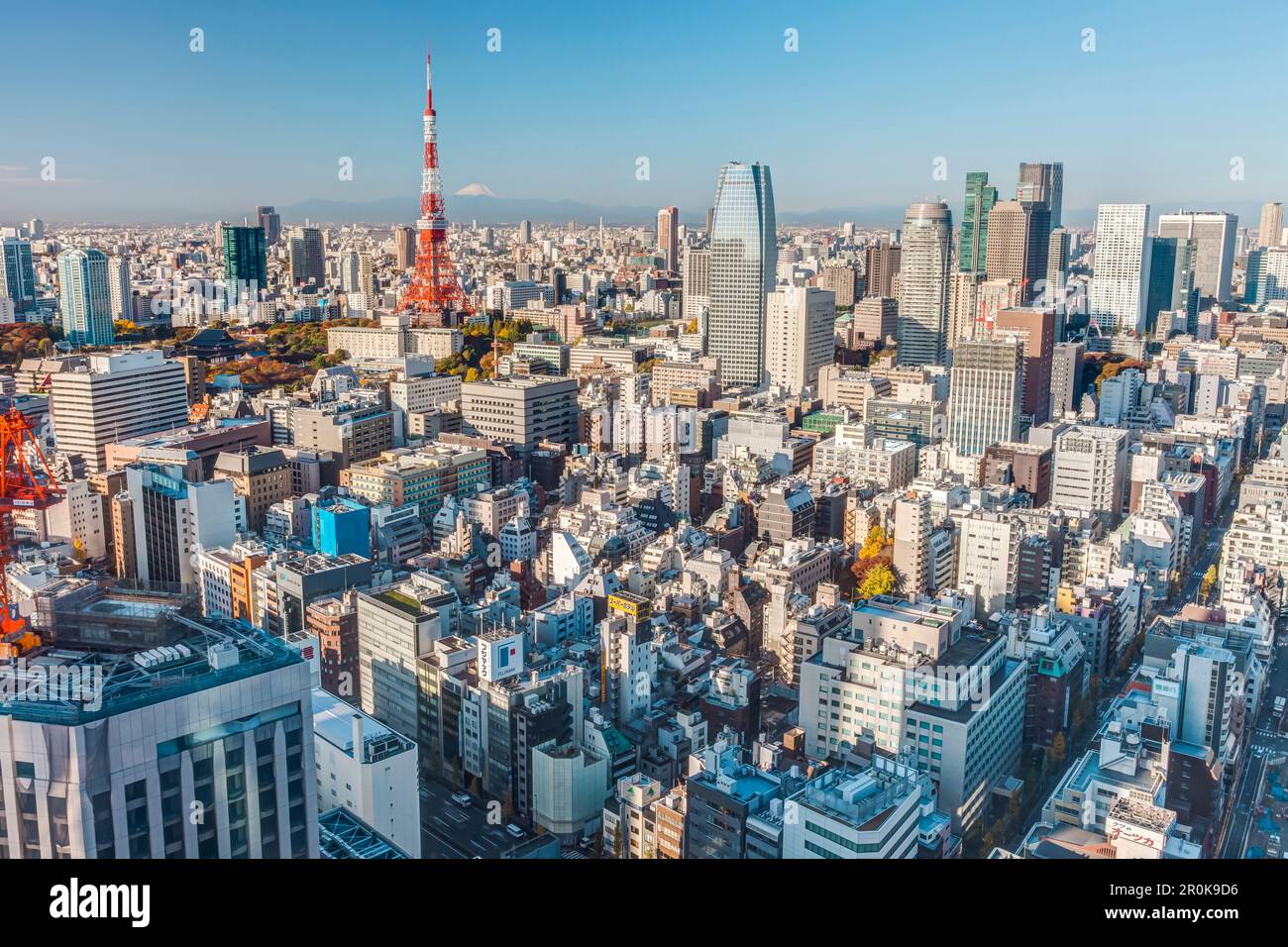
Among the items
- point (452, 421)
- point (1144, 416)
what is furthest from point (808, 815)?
point (1144, 416)

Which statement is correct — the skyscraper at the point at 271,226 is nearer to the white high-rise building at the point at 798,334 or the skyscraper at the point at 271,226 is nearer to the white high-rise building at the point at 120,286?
the white high-rise building at the point at 120,286

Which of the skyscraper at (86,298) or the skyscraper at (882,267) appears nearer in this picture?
the skyscraper at (86,298)

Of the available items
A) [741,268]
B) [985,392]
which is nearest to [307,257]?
[741,268]

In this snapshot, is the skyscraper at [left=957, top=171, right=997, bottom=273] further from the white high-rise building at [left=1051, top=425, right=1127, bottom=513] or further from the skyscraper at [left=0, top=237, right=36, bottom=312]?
the skyscraper at [left=0, top=237, right=36, bottom=312]

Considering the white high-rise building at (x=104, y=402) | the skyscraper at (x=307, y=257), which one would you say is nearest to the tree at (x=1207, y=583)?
the white high-rise building at (x=104, y=402)

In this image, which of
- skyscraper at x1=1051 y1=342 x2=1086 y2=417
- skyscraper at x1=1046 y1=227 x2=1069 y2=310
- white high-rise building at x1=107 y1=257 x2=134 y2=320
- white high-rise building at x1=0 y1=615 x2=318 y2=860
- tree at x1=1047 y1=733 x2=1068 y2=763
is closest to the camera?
white high-rise building at x1=0 y1=615 x2=318 y2=860

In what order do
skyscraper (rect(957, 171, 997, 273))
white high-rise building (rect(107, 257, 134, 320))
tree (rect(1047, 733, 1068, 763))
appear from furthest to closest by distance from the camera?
skyscraper (rect(957, 171, 997, 273)) < white high-rise building (rect(107, 257, 134, 320)) < tree (rect(1047, 733, 1068, 763))

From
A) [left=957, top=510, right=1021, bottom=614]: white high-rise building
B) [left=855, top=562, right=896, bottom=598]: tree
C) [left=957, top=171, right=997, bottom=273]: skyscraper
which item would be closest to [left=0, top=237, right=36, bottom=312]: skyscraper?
[left=855, top=562, right=896, bottom=598]: tree
